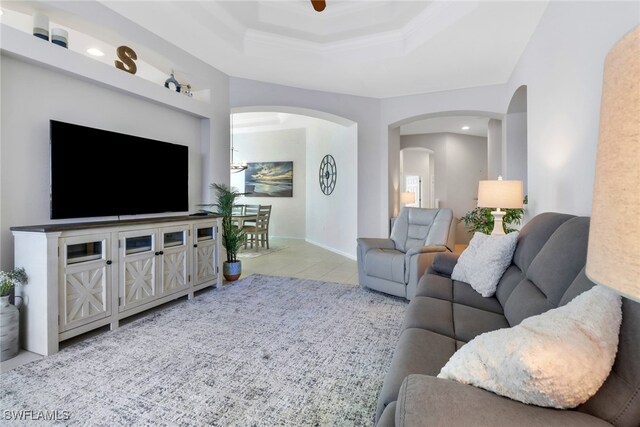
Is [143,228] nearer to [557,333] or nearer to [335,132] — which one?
[557,333]

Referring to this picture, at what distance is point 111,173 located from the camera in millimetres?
2881

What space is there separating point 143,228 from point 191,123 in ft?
5.60

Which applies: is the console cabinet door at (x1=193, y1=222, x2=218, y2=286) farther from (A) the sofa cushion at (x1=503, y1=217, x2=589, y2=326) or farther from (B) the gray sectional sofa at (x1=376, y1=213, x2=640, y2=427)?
(A) the sofa cushion at (x1=503, y1=217, x2=589, y2=326)

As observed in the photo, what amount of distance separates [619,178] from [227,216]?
405 centimetres

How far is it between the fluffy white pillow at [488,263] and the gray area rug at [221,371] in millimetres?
739

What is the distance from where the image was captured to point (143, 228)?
9.47 feet

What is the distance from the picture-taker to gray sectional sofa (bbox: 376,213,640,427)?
729mm

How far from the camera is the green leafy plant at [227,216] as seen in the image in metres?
4.05

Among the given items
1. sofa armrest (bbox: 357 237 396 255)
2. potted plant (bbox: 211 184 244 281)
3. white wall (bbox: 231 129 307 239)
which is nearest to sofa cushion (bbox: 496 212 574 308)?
sofa armrest (bbox: 357 237 396 255)

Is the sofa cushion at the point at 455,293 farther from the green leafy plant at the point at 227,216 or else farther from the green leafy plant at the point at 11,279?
the green leafy plant at the point at 11,279

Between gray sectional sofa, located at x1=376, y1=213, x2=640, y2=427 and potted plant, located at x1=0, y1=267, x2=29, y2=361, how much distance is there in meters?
2.51

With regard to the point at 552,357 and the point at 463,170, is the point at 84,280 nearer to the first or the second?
the point at 552,357

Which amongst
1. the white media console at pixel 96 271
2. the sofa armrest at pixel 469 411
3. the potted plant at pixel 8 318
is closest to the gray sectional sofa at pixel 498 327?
the sofa armrest at pixel 469 411

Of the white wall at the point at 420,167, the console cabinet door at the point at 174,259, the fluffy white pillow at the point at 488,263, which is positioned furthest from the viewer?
the white wall at the point at 420,167
